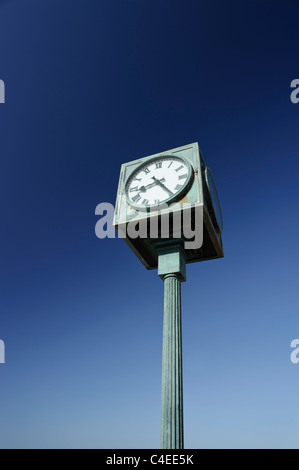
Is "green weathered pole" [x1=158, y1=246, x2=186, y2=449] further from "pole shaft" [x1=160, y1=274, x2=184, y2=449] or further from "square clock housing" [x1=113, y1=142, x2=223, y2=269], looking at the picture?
"square clock housing" [x1=113, y1=142, x2=223, y2=269]

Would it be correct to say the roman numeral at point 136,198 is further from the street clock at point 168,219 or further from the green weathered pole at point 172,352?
the green weathered pole at point 172,352

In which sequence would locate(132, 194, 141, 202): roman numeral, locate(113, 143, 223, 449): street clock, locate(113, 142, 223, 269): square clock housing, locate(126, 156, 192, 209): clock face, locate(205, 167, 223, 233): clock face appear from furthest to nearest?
locate(205, 167, 223, 233): clock face < locate(132, 194, 141, 202): roman numeral < locate(126, 156, 192, 209): clock face < locate(113, 142, 223, 269): square clock housing < locate(113, 143, 223, 449): street clock

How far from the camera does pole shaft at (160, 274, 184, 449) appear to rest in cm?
565

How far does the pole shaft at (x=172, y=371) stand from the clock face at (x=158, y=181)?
182 centimetres

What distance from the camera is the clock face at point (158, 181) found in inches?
300

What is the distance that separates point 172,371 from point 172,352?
1.12 ft

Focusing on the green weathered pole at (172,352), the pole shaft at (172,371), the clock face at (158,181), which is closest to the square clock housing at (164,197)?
the clock face at (158,181)

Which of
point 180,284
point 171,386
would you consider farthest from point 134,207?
point 171,386

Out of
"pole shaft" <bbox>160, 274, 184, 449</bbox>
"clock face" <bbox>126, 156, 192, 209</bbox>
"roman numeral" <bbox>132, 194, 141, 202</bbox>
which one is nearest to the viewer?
"pole shaft" <bbox>160, 274, 184, 449</bbox>

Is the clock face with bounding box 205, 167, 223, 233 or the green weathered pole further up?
the clock face with bounding box 205, 167, 223, 233

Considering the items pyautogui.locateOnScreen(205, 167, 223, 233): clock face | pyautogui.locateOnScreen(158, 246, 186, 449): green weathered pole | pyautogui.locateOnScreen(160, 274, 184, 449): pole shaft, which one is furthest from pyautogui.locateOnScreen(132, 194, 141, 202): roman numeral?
pyautogui.locateOnScreen(160, 274, 184, 449): pole shaft

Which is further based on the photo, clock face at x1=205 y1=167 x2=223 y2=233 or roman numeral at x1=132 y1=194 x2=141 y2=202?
clock face at x1=205 y1=167 x2=223 y2=233
